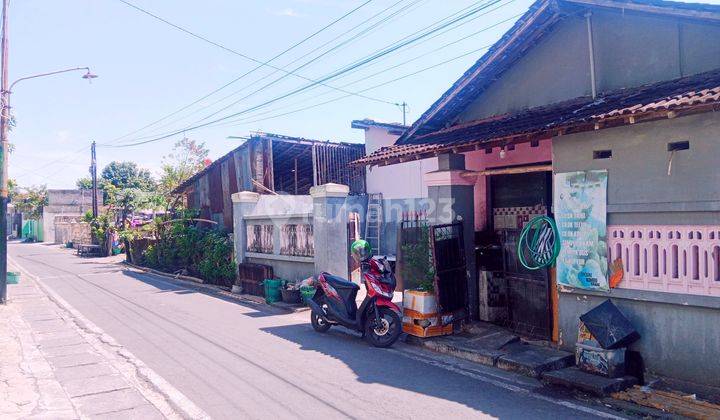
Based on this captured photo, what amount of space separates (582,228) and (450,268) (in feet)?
7.75

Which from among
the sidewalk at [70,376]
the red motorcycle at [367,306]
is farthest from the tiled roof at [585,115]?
the sidewalk at [70,376]

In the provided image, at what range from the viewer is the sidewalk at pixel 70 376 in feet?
17.1

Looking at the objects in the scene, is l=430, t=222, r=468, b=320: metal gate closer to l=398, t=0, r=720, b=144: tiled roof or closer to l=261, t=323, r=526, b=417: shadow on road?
l=261, t=323, r=526, b=417: shadow on road

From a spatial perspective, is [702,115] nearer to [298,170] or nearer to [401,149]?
[401,149]

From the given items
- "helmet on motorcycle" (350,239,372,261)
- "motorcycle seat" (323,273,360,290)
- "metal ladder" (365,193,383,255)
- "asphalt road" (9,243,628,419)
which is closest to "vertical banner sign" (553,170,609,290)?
"asphalt road" (9,243,628,419)

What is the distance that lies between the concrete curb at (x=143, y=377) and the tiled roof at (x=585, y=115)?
4.64 meters

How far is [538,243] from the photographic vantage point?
741 centimetres

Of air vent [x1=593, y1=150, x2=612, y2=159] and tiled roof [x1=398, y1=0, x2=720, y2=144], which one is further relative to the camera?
air vent [x1=593, y1=150, x2=612, y2=159]

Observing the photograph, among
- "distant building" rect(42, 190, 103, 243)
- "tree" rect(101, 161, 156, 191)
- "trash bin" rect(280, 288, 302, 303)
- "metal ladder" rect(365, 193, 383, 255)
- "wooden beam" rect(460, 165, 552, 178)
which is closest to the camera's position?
"wooden beam" rect(460, 165, 552, 178)

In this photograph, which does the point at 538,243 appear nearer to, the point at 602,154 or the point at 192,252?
the point at 602,154

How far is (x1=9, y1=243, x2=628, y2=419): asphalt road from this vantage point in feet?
16.5

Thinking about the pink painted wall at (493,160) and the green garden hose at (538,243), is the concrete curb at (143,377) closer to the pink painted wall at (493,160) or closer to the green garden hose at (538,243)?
the green garden hose at (538,243)

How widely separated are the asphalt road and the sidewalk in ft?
1.17

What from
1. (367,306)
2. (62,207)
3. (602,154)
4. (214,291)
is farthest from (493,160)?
(62,207)
